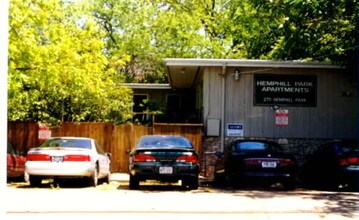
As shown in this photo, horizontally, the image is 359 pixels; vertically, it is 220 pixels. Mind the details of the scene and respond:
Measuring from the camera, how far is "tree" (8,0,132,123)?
15.4 m

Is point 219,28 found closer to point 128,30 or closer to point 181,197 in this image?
point 128,30

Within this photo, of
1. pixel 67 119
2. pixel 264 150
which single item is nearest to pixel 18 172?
pixel 67 119

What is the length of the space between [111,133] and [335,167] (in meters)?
8.60

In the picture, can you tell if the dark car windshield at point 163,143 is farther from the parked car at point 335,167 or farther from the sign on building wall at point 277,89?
the sign on building wall at point 277,89

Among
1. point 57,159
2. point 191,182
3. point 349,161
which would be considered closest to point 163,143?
point 191,182

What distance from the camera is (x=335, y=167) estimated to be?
14062mm

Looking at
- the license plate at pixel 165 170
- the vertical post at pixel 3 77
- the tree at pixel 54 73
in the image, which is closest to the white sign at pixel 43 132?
the tree at pixel 54 73

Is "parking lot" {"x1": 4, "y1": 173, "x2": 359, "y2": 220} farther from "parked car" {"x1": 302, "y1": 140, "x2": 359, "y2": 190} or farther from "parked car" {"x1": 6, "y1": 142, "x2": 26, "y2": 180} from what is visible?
"parked car" {"x1": 6, "y1": 142, "x2": 26, "y2": 180}

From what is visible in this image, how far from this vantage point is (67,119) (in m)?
20.7

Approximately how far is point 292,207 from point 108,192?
4.46 meters

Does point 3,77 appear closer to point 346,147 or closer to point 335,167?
point 335,167

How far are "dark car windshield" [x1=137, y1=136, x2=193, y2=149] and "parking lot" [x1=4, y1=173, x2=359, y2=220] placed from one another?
1.14 meters

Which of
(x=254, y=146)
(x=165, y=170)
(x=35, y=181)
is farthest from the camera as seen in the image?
(x=254, y=146)

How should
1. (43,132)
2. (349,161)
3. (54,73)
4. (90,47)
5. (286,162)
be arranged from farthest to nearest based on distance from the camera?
(90,47) < (43,132) < (54,73) < (286,162) < (349,161)
